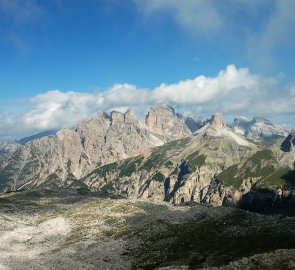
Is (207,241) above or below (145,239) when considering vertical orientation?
above

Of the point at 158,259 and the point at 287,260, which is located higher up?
the point at 287,260

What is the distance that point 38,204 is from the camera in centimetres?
16850

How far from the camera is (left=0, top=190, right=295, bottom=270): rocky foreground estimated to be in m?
A: 67.4

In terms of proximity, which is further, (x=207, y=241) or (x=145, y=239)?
(x=145, y=239)

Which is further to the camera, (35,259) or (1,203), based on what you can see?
(1,203)

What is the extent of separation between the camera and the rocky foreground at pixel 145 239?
221ft

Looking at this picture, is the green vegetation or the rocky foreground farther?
the green vegetation

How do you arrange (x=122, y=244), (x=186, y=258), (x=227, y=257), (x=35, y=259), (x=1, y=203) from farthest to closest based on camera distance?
(x=1, y=203)
(x=122, y=244)
(x=35, y=259)
(x=186, y=258)
(x=227, y=257)

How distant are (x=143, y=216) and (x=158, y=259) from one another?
46.9 m

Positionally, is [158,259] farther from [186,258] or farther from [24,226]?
[24,226]

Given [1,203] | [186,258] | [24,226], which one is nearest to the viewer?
[186,258]

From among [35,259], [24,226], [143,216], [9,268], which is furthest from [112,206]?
[9,268]

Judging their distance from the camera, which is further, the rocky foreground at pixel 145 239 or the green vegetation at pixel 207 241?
the green vegetation at pixel 207 241

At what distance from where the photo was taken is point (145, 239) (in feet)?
302
